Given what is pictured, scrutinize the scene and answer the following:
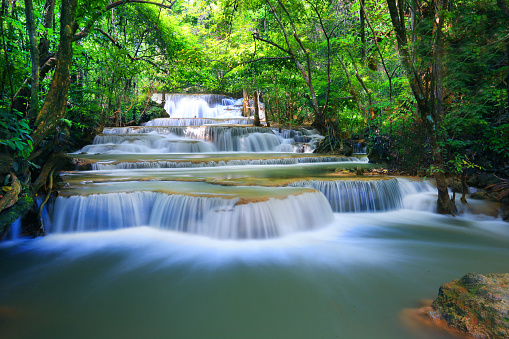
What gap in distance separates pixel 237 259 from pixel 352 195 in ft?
11.3

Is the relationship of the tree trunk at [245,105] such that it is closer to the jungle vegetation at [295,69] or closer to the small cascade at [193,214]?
the jungle vegetation at [295,69]

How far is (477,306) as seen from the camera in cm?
200

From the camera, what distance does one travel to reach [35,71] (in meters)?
3.94

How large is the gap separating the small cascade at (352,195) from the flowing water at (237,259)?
3 centimetres

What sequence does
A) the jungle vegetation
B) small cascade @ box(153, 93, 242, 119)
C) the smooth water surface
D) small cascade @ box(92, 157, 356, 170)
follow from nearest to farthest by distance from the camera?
the smooth water surface < the jungle vegetation < small cascade @ box(92, 157, 356, 170) < small cascade @ box(153, 93, 242, 119)

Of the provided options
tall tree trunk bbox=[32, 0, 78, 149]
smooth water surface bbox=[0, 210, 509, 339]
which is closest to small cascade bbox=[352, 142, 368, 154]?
smooth water surface bbox=[0, 210, 509, 339]

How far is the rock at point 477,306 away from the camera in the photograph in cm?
189

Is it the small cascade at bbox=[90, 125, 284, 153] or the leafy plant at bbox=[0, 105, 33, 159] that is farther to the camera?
the small cascade at bbox=[90, 125, 284, 153]

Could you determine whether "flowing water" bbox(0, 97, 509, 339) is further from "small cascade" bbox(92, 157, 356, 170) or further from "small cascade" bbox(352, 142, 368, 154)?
"small cascade" bbox(352, 142, 368, 154)

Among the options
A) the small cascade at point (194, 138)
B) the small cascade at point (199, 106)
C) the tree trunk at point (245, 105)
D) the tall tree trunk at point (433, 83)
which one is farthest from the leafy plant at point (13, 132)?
the small cascade at point (199, 106)

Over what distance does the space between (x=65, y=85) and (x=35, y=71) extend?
38 centimetres

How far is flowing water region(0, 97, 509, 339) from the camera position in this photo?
2.35 m

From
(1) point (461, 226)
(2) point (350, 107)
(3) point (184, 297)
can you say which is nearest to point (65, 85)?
(3) point (184, 297)

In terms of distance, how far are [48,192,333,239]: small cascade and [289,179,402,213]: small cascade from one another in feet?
2.95
